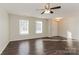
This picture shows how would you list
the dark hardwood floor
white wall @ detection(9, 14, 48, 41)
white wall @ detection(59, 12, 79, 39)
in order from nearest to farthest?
the dark hardwood floor → white wall @ detection(59, 12, 79, 39) → white wall @ detection(9, 14, 48, 41)

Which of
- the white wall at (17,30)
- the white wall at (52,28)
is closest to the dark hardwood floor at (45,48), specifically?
the white wall at (52,28)

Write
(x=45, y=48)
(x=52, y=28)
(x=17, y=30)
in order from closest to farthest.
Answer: (x=45, y=48)
(x=17, y=30)
(x=52, y=28)

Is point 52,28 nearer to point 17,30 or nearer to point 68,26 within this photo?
point 68,26

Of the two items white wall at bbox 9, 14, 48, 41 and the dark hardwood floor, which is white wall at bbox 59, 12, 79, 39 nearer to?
the dark hardwood floor

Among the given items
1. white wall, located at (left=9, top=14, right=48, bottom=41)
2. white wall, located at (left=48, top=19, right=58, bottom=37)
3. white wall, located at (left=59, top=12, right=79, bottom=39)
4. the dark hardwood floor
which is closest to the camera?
the dark hardwood floor

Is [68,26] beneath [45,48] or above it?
above

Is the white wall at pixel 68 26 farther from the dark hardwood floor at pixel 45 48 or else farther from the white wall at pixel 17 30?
the white wall at pixel 17 30

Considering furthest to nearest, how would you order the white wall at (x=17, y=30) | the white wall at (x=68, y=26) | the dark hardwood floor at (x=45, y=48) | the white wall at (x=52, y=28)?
the white wall at (x=52, y=28) → the white wall at (x=17, y=30) → the white wall at (x=68, y=26) → the dark hardwood floor at (x=45, y=48)

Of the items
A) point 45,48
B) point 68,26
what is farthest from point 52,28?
point 45,48

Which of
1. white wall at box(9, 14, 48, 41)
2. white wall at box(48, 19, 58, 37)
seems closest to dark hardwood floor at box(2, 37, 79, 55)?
white wall at box(48, 19, 58, 37)

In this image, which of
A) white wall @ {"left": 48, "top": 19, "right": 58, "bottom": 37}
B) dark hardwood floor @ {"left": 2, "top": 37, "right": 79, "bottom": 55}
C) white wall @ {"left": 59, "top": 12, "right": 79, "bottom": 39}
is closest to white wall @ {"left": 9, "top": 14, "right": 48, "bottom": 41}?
white wall @ {"left": 48, "top": 19, "right": 58, "bottom": 37}

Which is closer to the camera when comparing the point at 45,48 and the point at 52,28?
the point at 45,48

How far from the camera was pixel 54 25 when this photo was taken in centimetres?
614

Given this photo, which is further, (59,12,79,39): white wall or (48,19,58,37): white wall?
(48,19,58,37): white wall
